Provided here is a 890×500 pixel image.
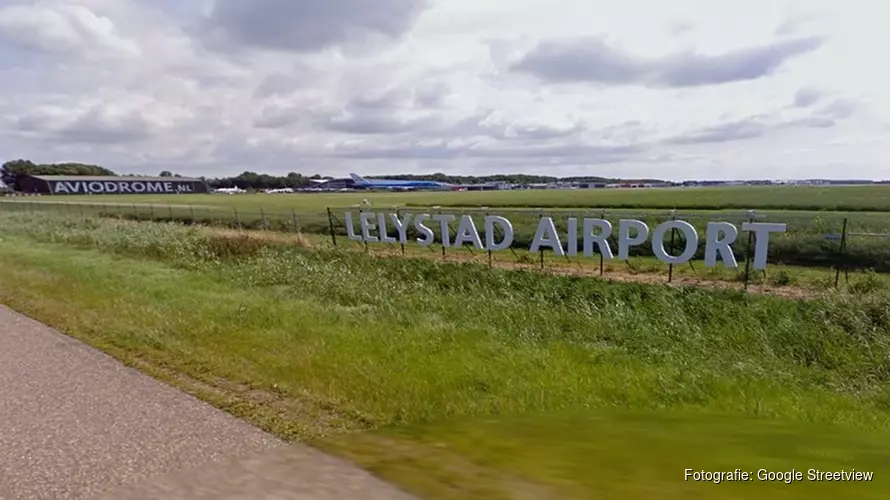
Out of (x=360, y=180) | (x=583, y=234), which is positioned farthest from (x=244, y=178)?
(x=583, y=234)

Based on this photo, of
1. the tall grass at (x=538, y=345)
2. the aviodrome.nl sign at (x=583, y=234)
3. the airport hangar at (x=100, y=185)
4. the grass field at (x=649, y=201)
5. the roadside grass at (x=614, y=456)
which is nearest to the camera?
the roadside grass at (x=614, y=456)

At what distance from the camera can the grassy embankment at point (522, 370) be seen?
3.72m

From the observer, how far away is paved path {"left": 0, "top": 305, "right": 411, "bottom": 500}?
3.53 meters

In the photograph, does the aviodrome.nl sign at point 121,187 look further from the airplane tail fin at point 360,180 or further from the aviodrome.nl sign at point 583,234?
the aviodrome.nl sign at point 583,234

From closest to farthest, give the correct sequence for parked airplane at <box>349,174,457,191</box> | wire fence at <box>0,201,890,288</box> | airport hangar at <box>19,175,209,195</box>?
wire fence at <box>0,201,890,288</box>, airport hangar at <box>19,175,209,195</box>, parked airplane at <box>349,174,457,191</box>

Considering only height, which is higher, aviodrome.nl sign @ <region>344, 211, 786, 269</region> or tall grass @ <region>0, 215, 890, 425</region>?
aviodrome.nl sign @ <region>344, 211, 786, 269</region>

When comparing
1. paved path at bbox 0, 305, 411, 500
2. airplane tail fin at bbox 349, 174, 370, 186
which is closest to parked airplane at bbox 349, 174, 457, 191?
airplane tail fin at bbox 349, 174, 370, 186

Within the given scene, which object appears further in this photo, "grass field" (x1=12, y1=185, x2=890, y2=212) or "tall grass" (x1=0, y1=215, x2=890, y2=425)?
"grass field" (x1=12, y1=185, x2=890, y2=212)

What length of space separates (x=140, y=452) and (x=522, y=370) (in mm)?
3765

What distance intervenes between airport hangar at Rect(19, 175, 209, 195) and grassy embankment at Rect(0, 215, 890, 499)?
377ft

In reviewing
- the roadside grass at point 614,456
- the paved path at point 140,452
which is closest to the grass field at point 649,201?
the roadside grass at point 614,456

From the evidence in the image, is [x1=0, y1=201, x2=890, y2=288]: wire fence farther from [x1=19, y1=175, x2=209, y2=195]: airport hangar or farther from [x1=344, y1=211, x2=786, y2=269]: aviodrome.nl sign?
[x1=19, y1=175, x2=209, y2=195]: airport hangar

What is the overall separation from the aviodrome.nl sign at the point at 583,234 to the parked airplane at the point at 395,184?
116 m

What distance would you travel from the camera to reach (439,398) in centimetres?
517
